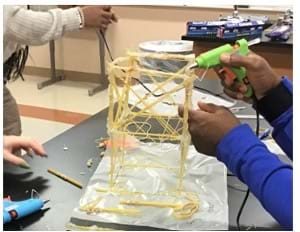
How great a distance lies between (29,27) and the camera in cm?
150

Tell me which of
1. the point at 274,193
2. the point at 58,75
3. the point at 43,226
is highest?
the point at 274,193

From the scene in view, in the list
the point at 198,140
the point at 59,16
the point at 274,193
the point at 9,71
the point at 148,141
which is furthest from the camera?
the point at 9,71

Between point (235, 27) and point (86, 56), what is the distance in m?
2.02

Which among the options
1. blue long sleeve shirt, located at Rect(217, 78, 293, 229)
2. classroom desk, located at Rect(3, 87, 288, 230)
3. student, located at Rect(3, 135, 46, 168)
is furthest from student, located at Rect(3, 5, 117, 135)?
blue long sleeve shirt, located at Rect(217, 78, 293, 229)

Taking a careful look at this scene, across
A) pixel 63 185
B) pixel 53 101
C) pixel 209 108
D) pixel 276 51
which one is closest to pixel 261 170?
pixel 209 108

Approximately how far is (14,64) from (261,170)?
1.14 meters

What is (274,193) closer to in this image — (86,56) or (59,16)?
(59,16)

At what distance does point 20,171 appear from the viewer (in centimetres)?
104

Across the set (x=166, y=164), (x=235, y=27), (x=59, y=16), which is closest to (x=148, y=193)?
(x=166, y=164)

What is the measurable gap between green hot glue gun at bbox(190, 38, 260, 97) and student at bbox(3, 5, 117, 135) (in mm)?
756

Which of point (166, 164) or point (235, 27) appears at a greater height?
point (235, 27)

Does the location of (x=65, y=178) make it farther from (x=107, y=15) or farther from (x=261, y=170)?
(x=107, y=15)

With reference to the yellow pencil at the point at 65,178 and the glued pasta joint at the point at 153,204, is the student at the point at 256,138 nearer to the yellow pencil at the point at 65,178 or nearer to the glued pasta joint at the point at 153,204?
the glued pasta joint at the point at 153,204

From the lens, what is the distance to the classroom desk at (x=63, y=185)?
33.9 inches
